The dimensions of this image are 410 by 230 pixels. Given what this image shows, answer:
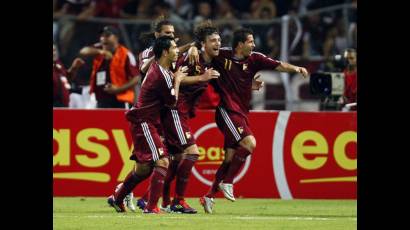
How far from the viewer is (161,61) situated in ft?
47.7

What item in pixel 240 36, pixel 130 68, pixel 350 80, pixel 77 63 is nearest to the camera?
pixel 240 36

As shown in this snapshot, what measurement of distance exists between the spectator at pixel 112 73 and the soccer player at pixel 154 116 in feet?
16.5

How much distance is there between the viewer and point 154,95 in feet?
47.7

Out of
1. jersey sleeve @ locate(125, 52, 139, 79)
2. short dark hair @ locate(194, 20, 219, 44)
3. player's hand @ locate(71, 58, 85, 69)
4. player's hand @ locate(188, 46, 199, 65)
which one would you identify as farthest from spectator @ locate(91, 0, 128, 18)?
player's hand @ locate(188, 46, 199, 65)

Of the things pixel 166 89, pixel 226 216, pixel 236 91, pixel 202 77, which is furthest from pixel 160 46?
pixel 226 216

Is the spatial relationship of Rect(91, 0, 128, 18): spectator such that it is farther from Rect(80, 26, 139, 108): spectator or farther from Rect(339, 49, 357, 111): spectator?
Rect(339, 49, 357, 111): spectator

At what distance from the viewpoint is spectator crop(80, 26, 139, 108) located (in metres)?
19.6

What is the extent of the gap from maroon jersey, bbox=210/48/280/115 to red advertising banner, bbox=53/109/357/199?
284 centimetres

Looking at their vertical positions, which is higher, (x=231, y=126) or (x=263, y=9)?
(x=263, y=9)

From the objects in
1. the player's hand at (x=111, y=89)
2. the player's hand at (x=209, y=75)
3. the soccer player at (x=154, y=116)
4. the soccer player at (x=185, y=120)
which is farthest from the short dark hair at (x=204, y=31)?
the player's hand at (x=111, y=89)

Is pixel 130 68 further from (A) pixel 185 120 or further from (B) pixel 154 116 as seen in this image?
(B) pixel 154 116

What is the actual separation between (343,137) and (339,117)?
30 cm

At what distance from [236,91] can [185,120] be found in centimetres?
89
